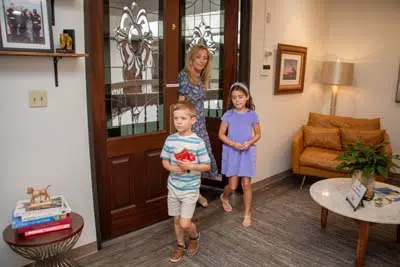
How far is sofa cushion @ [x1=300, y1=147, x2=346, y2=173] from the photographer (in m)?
3.60

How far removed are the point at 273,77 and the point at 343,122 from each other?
113 centimetres

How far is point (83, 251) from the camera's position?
2.41 meters

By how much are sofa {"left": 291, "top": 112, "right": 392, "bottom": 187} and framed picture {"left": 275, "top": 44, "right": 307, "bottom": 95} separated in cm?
50

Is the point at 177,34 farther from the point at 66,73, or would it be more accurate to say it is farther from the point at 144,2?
the point at 66,73

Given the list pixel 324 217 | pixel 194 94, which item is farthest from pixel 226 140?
pixel 324 217

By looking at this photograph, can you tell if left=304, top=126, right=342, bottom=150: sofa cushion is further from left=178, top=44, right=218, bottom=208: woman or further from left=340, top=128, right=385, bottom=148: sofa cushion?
left=178, top=44, right=218, bottom=208: woman

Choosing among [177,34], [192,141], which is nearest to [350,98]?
[177,34]

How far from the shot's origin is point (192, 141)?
219cm

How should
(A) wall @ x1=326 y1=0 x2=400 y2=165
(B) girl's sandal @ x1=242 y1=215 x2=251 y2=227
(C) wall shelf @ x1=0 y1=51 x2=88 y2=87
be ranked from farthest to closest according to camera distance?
(A) wall @ x1=326 y1=0 x2=400 y2=165 < (B) girl's sandal @ x1=242 y1=215 x2=251 y2=227 < (C) wall shelf @ x1=0 y1=51 x2=88 y2=87

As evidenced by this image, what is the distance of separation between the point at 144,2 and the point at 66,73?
928 mm

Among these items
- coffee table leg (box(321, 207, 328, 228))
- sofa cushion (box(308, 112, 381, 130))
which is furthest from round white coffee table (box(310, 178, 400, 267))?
sofa cushion (box(308, 112, 381, 130))

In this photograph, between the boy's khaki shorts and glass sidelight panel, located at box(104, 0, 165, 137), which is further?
glass sidelight panel, located at box(104, 0, 165, 137)

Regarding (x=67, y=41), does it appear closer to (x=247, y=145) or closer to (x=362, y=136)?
(x=247, y=145)

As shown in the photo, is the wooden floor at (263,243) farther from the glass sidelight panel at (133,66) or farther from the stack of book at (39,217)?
the glass sidelight panel at (133,66)
